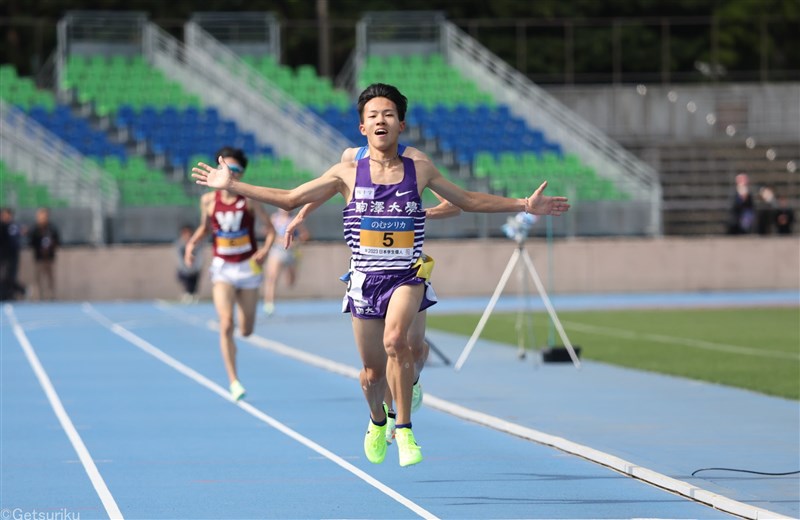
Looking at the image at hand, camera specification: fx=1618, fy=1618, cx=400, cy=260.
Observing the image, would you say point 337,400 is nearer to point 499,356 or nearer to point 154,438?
point 154,438

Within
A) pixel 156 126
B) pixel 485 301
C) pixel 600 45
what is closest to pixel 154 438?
pixel 485 301

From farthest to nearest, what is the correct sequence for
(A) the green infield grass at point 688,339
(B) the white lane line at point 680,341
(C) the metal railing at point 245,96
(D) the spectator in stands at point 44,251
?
1. (C) the metal railing at point 245,96
2. (D) the spectator in stands at point 44,251
3. (B) the white lane line at point 680,341
4. (A) the green infield grass at point 688,339

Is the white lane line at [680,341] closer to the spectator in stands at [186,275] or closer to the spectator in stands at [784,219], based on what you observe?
the spectator in stands at [186,275]

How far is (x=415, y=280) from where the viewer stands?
1016 centimetres

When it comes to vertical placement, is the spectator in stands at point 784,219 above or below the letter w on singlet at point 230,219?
below

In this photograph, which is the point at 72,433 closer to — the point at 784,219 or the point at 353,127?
the point at 784,219

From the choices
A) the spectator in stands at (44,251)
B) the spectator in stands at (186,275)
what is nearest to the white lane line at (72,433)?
the spectator in stands at (44,251)

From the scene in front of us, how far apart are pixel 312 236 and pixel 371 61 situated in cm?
1196

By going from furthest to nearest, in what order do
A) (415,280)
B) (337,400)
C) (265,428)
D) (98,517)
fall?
(337,400) → (265,428) → (415,280) → (98,517)

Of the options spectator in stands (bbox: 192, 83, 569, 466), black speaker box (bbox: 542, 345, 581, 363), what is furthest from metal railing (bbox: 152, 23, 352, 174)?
spectator in stands (bbox: 192, 83, 569, 466)

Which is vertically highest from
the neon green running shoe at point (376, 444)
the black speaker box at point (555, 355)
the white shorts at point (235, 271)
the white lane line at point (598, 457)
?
the white shorts at point (235, 271)

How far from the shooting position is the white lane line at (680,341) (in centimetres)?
2216

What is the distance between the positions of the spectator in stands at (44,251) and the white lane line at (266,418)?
8.13m

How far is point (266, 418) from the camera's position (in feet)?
48.9
